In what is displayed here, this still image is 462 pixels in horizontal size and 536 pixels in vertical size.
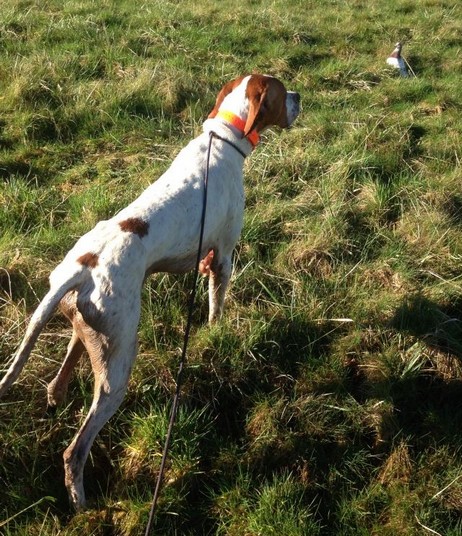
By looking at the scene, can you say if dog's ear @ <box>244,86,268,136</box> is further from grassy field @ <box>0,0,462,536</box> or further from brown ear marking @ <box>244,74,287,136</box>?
grassy field @ <box>0,0,462,536</box>

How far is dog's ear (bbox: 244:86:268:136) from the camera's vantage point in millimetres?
3694

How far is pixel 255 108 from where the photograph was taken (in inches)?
148

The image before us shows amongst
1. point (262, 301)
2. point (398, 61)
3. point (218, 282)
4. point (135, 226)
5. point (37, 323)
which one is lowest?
point (262, 301)

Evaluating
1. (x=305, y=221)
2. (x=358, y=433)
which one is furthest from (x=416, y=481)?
(x=305, y=221)

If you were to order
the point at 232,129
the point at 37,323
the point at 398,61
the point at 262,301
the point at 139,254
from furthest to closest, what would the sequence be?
the point at 398,61, the point at 262,301, the point at 232,129, the point at 139,254, the point at 37,323

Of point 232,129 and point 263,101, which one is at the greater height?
point 263,101

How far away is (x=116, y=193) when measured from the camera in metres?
5.00

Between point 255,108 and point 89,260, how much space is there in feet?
5.32

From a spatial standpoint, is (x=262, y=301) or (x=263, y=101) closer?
(x=263, y=101)

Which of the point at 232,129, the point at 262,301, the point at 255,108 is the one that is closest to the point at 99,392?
the point at 262,301

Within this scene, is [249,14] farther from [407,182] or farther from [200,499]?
[200,499]

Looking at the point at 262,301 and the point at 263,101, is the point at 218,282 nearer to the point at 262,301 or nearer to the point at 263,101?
the point at 262,301

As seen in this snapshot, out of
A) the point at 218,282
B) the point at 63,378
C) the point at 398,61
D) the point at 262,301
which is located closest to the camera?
the point at 63,378

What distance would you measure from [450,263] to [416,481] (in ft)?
6.49
